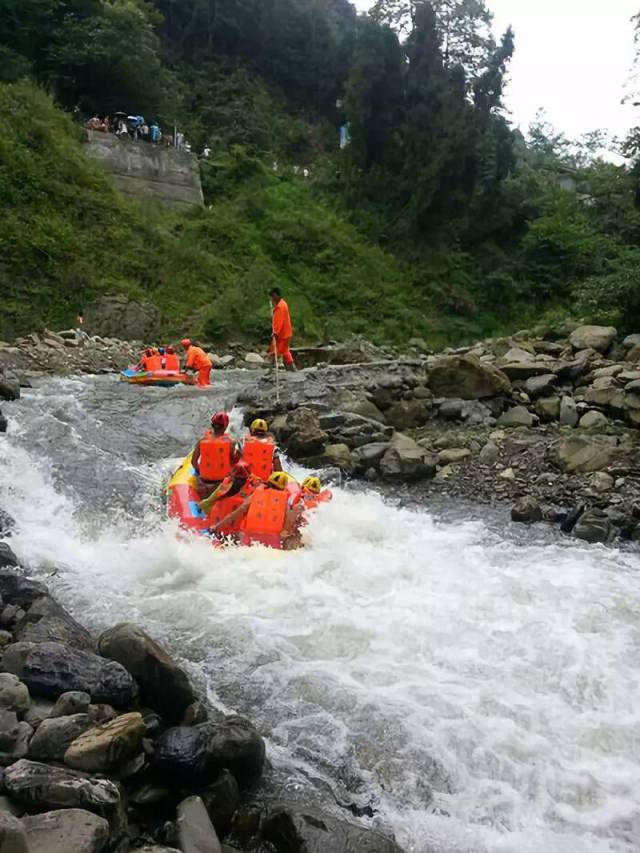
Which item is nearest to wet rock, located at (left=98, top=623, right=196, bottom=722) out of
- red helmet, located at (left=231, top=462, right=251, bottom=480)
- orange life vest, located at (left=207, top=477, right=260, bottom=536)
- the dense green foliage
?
orange life vest, located at (left=207, top=477, right=260, bottom=536)

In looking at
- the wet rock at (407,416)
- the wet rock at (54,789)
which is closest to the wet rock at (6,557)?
the wet rock at (54,789)

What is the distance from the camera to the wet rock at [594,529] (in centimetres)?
728

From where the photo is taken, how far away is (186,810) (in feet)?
10.0

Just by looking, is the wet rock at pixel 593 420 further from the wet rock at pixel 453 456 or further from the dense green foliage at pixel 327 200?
the dense green foliage at pixel 327 200

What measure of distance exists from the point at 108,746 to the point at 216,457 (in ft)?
15.3

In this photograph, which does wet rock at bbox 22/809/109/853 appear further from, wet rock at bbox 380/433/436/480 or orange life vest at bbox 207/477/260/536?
wet rock at bbox 380/433/436/480

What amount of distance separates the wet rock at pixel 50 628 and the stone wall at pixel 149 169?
22685 mm

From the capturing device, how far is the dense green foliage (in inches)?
827

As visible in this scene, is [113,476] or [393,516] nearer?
[393,516]

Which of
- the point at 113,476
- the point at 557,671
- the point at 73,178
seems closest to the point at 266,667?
the point at 557,671

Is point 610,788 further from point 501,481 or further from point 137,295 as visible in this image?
point 137,295

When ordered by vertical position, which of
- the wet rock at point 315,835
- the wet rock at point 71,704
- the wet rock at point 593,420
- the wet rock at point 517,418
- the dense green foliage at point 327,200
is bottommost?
the wet rock at point 315,835

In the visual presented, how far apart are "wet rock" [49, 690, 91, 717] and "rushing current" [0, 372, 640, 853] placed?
3.22 feet

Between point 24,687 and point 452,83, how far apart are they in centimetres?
2979
